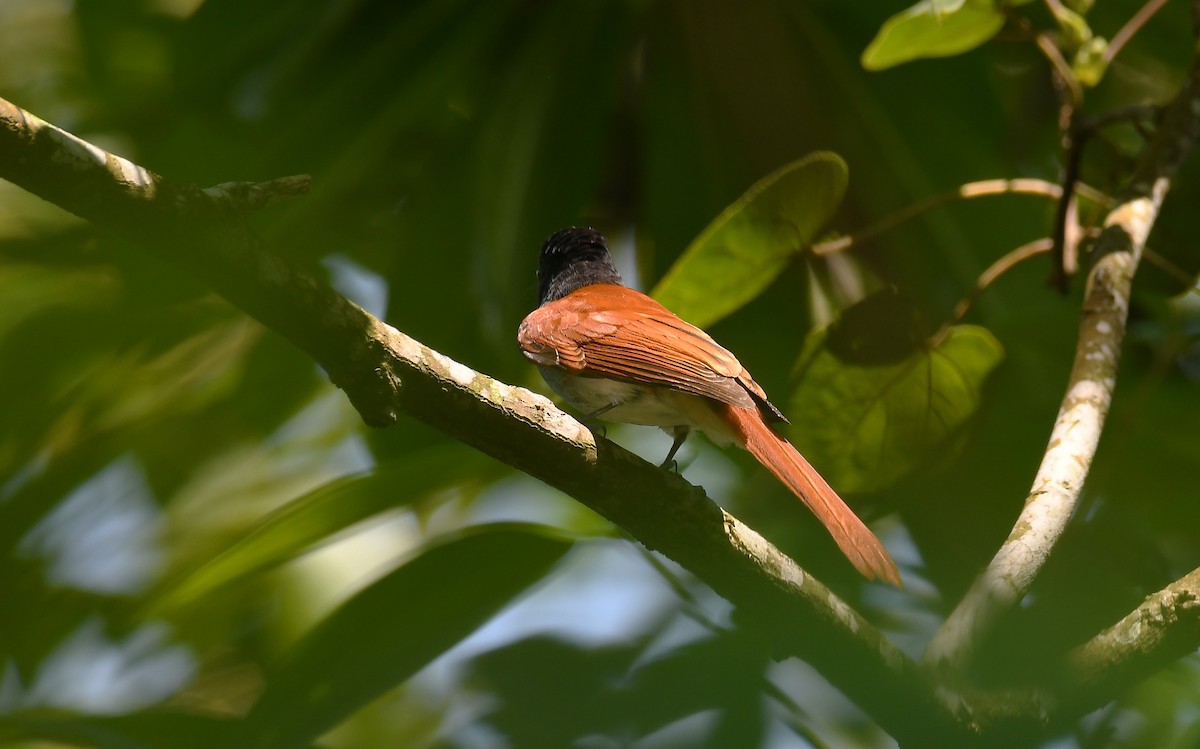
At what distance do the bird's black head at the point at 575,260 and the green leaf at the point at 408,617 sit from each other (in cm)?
76

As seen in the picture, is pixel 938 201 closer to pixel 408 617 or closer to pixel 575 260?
pixel 575 260

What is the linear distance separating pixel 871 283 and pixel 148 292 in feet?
6.88

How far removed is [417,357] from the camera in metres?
1.25

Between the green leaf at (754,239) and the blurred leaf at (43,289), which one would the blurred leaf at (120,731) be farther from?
the green leaf at (754,239)

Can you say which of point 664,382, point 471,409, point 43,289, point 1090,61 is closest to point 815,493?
point 664,382

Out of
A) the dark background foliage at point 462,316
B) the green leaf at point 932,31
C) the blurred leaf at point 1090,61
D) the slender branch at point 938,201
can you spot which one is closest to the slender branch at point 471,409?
the dark background foliage at point 462,316

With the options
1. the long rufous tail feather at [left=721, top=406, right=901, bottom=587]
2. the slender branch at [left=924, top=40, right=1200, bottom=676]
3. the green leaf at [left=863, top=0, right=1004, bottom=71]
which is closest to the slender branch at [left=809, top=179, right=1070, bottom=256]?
the slender branch at [left=924, top=40, right=1200, bottom=676]

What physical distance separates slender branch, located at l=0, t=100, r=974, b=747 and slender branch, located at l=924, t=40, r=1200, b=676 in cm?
10

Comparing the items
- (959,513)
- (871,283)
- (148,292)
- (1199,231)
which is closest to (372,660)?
(148,292)

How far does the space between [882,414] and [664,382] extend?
1.81 feet

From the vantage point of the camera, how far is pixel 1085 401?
5.50 ft

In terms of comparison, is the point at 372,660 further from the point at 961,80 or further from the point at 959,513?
the point at 961,80

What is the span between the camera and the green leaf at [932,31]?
1.89 meters

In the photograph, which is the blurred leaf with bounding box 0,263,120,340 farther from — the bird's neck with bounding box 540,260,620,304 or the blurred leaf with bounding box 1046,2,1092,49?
the blurred leaf with bounding box 1046,2,1092,49
